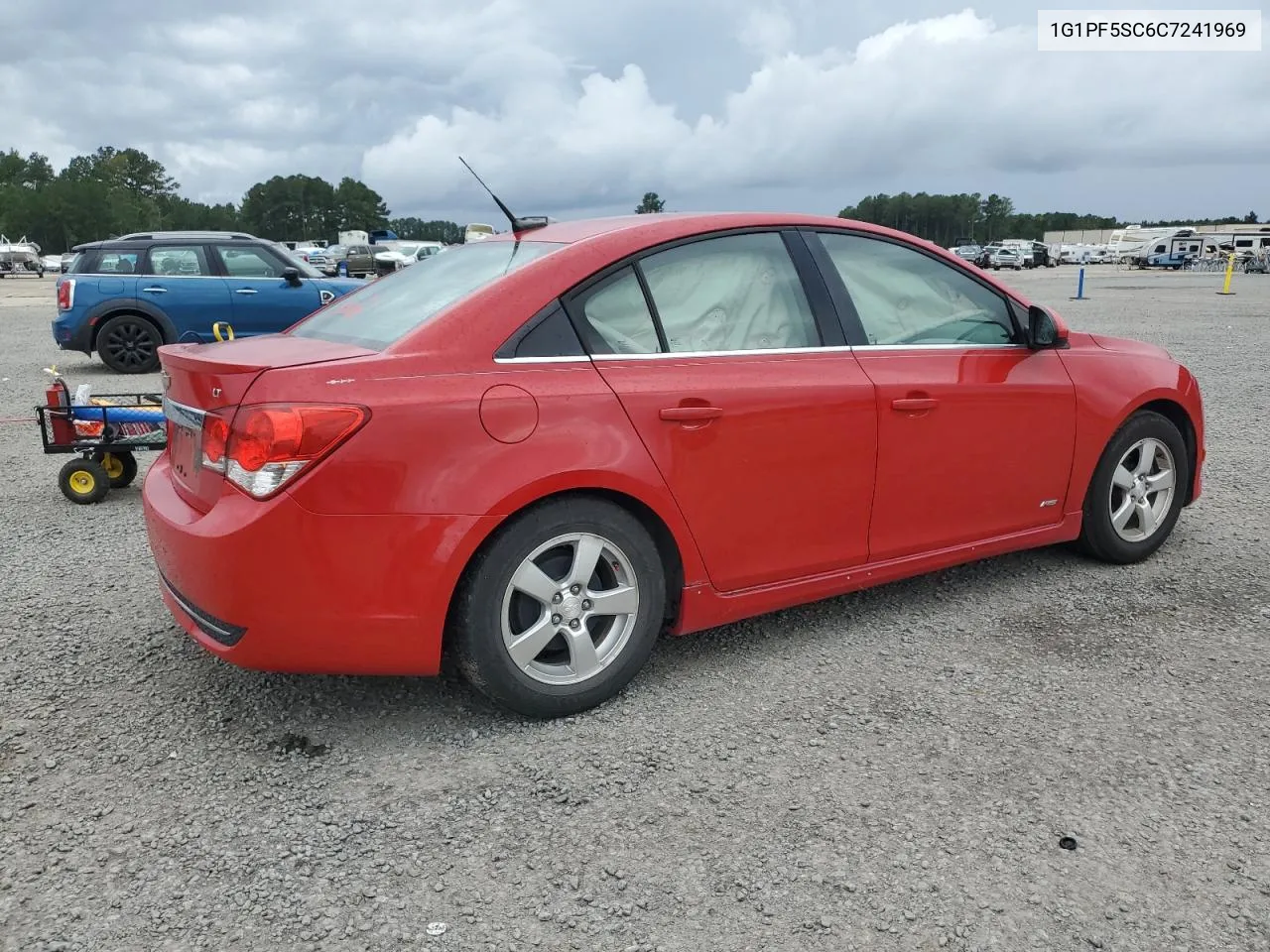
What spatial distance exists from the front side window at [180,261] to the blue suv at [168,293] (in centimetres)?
1

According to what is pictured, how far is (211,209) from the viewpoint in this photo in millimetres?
148000

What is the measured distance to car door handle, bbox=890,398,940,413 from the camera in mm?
3711

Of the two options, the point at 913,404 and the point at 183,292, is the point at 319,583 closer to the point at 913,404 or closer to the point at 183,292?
the point at 913,404

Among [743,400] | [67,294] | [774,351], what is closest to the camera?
[743,400]

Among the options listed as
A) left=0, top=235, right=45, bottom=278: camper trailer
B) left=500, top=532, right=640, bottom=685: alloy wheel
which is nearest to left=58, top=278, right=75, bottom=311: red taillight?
left=500, top=532, right=640, bottom=685: alloy wheel

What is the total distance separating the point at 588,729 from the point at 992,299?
2462 mm

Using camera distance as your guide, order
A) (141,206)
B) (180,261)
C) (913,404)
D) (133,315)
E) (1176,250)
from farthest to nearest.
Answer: (141,206) → (1176,250) → (180,261) → (133,315) → (913,404)

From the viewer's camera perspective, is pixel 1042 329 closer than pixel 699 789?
No

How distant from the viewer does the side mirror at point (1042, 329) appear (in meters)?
4.16

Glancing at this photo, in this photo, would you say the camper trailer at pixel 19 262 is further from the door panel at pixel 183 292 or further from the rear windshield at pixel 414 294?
the rear windshield at pixel 414 294

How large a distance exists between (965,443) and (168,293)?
34.9 ft

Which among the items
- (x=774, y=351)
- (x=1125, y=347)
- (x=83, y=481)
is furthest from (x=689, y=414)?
(x=83, y=481)

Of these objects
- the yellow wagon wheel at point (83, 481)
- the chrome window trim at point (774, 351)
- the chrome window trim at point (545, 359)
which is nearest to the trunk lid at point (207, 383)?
the chrome window trim at point (545, 359)

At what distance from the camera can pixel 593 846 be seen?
101 inches
